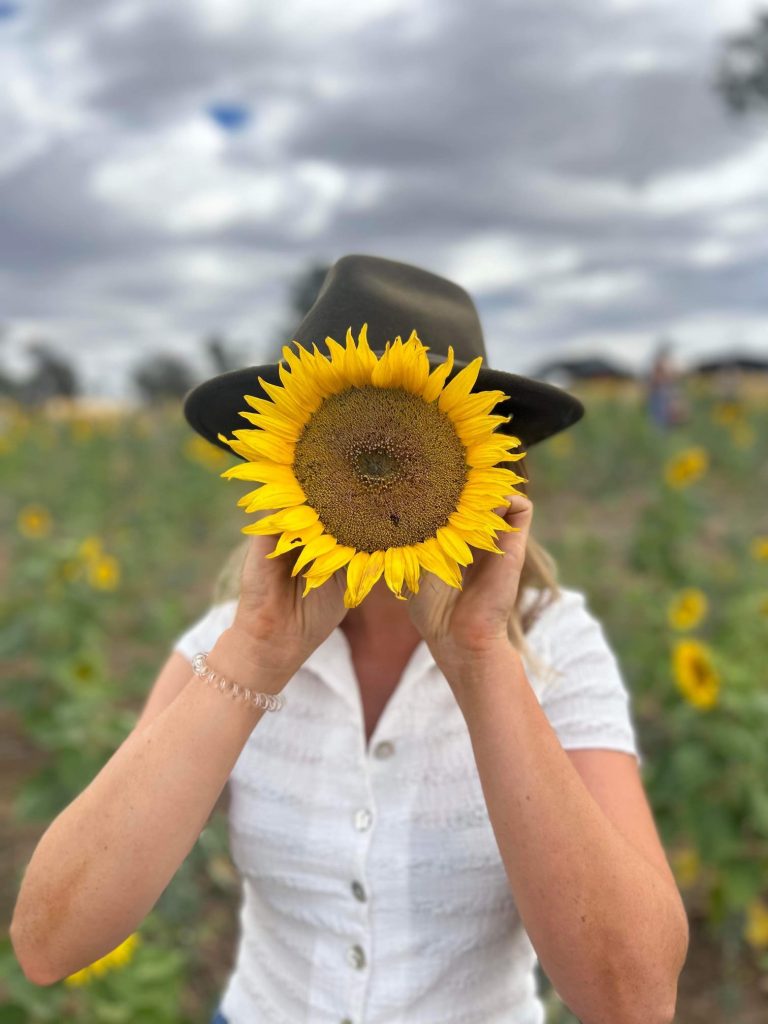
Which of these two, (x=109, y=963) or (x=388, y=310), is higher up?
(x=388, y=310)

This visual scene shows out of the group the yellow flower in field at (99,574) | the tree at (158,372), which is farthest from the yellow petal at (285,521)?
the tree at (158,372)

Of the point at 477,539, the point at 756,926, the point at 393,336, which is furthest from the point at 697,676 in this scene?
the point at 477,539

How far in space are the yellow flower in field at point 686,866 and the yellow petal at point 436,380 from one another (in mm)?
2331

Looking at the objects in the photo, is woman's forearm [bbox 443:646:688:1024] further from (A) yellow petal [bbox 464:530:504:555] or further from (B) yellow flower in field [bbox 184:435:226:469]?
(B) yellow flower in field [bbox 184:435:226:469]

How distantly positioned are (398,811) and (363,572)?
566 mm

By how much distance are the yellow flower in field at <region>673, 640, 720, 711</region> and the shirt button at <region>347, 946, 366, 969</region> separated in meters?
1.71

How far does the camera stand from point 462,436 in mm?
1232

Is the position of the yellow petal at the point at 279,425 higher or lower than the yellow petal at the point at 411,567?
higher

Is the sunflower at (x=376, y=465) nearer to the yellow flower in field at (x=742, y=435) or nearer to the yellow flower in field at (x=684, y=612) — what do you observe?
the yellow flower in field at (x=684, y=612)

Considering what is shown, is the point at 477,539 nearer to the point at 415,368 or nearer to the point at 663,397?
the point at 415,368

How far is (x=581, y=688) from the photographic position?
1.63 metres

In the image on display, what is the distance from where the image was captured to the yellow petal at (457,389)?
1.20 meters

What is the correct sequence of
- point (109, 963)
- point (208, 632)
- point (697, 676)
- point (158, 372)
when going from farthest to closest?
point (158, 372) < point (697, 676) < point (109, 963) < point (208, 632)

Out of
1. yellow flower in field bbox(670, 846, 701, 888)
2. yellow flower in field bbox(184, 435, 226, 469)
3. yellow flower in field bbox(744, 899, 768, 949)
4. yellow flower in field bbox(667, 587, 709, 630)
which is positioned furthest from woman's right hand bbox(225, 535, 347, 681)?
yellow flower in field bbox(184, 435, 226, 469)
